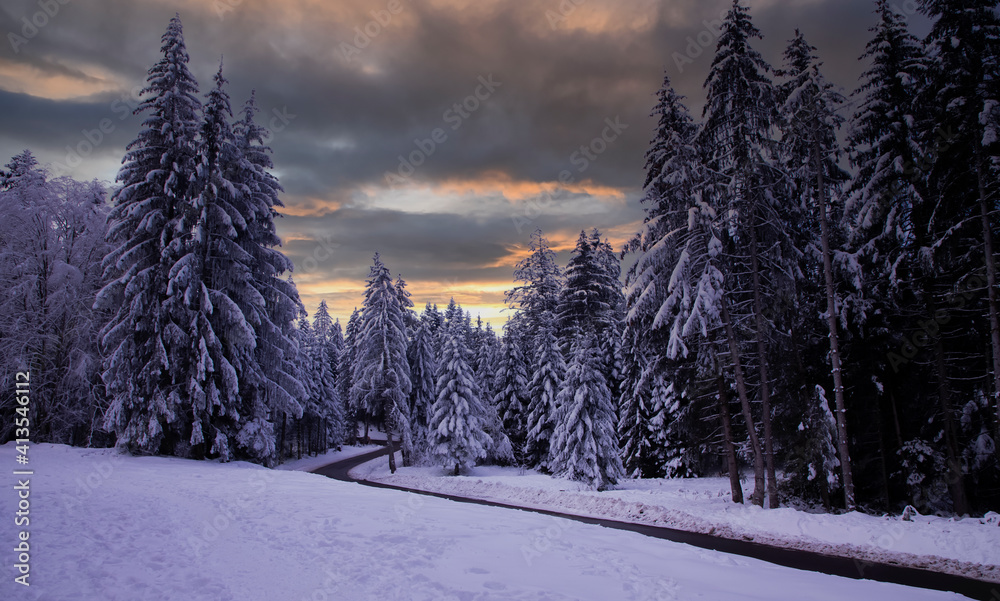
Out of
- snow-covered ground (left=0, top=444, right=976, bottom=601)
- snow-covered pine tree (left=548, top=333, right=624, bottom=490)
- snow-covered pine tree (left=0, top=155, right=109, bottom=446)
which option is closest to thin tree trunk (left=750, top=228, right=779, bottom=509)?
snow-covered ground (left=0, top=444, right=976, bottom=601)

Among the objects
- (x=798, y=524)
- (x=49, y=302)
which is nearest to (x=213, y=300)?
A: (x=49, y=302)

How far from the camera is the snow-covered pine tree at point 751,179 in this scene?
17.9 m

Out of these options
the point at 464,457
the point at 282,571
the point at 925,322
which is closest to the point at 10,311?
the point at 282,571

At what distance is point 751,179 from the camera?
59.8 feet

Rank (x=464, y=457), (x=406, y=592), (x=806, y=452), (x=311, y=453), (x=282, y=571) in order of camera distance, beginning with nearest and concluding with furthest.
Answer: (x=406, y=592), (x=282, y=571), (x=806, y=452), (x=464, y=457), (x=311, y=453)

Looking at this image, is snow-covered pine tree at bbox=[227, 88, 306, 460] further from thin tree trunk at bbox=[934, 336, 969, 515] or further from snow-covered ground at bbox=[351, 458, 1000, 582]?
thin tree trunk at bbox=[934, 336, 969, 515]

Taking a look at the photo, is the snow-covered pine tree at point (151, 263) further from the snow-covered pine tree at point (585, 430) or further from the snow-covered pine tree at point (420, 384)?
the snow-covered pine tree at point (420, 384)

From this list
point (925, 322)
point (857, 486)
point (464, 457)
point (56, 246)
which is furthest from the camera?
point (464, 457)

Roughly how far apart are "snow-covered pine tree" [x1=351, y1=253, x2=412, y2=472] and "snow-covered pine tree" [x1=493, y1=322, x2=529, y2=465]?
921 cm

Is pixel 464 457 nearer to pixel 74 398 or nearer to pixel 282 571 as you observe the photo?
pixel 74 398

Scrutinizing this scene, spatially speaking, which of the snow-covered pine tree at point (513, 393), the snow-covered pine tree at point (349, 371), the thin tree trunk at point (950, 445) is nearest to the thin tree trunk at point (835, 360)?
the thin tree trunk at point (950, 445)

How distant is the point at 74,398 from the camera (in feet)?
75.7

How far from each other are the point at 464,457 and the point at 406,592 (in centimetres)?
2986

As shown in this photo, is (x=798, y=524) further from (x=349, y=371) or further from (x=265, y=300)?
(x=349, y=371)
